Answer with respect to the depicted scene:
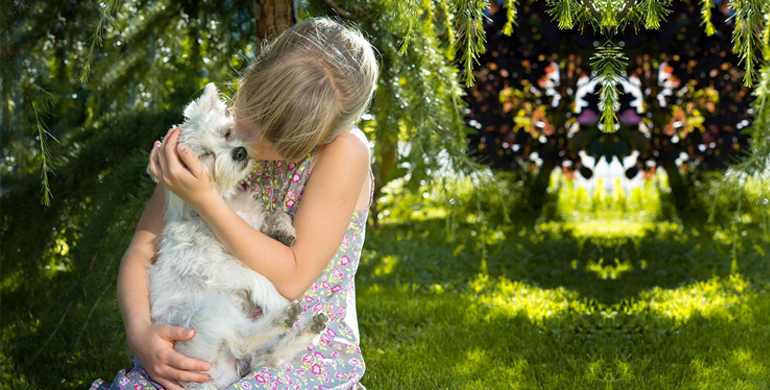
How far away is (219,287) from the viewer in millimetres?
1992

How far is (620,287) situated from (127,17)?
130 inches

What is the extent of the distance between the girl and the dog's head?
49mm

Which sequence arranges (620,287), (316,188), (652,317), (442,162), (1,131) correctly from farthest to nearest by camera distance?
(620,287) → (652,317) → (1,131) → (442,162) → (316,188)

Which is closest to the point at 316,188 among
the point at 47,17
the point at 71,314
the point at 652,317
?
the point at 71,314

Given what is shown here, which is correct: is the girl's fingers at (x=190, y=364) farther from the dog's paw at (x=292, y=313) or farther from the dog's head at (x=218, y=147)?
the dog's head at (x=218, y=147)

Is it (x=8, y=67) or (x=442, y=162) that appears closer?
(x=8, y=67)

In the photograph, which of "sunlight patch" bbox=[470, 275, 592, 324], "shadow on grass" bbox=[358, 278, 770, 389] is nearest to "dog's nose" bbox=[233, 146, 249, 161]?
"shadow on grass" bbox=[358, 278, 770, 389]

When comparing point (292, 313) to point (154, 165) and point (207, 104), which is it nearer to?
point (154, 165)

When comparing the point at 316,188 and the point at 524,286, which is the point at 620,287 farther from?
the point at 316,188

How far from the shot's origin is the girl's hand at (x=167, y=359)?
1.79 meters

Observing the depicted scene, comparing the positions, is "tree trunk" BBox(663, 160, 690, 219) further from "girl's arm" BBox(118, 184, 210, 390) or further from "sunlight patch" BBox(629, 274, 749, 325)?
"girl's arm" BBox(118, 184, 210, 390)

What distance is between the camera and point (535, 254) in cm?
528

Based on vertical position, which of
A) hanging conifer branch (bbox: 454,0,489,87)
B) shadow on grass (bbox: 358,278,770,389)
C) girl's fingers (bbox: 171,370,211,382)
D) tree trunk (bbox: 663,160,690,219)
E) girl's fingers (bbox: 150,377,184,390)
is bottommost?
shadow on grass (bbox: 358,278,770,389)

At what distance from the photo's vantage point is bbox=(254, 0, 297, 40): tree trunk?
8.44 feet
